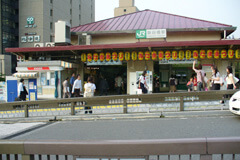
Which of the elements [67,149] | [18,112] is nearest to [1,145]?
[67,149]

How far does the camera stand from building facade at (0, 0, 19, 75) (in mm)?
51594

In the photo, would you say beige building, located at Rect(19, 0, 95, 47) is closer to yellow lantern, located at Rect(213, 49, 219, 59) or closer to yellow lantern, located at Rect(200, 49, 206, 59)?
yellow lantern, located at Rect(200, 49, 206, 59)

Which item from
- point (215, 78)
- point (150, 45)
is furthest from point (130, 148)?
point (150, 45)

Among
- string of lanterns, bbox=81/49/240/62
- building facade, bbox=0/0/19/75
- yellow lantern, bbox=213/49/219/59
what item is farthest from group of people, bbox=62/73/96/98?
building facade, bbox=0/0/19/75

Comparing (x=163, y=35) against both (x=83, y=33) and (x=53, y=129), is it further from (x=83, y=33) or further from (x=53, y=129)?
(x=53, y=129)

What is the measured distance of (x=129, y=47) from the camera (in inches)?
675

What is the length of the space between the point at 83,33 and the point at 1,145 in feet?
61.9

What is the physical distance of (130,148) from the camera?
7.97ft

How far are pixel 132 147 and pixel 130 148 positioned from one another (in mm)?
23

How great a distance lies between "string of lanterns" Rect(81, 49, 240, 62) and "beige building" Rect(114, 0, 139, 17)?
70222 millimetres

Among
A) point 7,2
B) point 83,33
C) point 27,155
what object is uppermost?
point 7,2

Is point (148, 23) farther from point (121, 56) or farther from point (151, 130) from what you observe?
point (151, 130)

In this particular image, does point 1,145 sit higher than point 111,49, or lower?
lower

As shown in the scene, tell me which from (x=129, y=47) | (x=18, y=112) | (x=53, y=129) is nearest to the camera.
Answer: (x=53, y=129)
